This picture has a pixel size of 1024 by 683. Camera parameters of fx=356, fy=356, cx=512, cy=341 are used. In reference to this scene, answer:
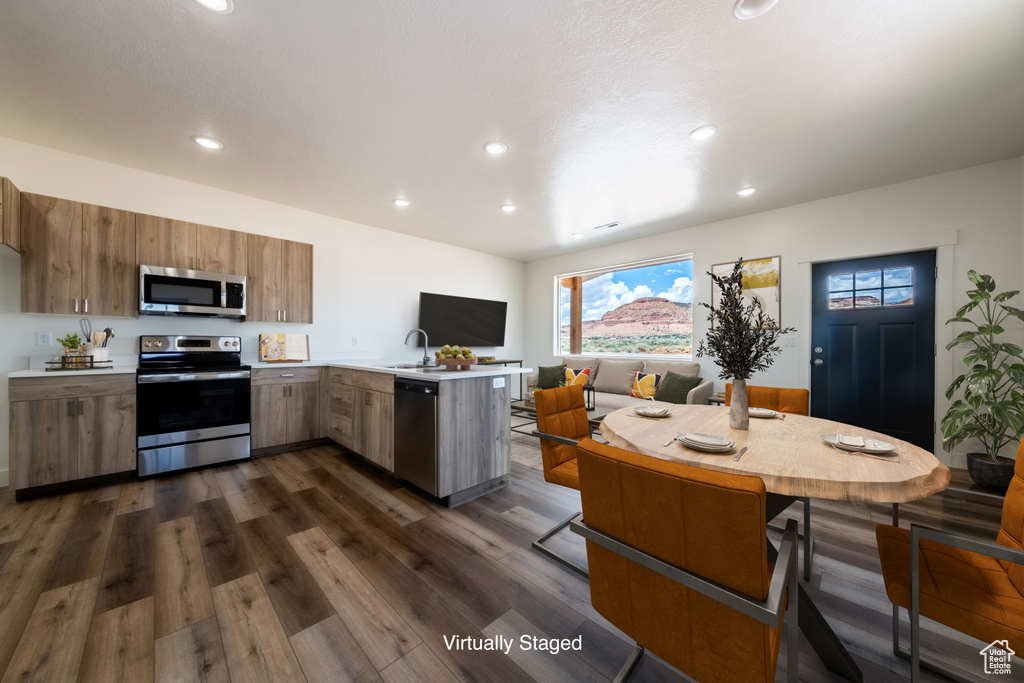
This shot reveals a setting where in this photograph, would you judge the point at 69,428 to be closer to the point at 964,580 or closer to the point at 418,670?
the point at 418,670

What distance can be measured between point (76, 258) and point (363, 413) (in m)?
2.53

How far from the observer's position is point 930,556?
1144mm

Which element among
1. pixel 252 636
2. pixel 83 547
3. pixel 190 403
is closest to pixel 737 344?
pixel 252 636

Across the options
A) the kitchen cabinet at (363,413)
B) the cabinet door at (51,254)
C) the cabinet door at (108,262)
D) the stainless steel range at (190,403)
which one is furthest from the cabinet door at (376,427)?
the cabinet door at (51,254)

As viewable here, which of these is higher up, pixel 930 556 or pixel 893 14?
pixel 893 14

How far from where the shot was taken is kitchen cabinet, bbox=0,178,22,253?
7.83ft

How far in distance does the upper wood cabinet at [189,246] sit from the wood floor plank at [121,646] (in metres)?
2.91

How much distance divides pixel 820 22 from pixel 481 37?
160 cm

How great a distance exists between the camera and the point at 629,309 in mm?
5625

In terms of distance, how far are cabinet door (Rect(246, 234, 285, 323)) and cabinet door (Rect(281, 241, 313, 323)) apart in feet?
0.19

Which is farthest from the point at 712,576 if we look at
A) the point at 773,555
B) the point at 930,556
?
the point at 930,556

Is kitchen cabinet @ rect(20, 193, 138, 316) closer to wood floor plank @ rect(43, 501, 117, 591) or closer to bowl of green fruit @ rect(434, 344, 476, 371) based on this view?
wood floor plank @ rect(43, 501, 117, 591)

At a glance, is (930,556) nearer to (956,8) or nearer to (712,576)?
(712,576)

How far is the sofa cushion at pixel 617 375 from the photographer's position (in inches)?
197
